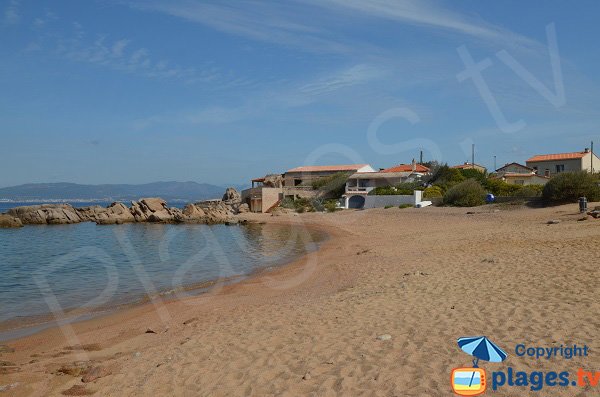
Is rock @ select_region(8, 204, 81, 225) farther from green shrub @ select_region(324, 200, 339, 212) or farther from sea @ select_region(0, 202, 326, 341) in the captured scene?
green shrub @ select_region(324, 200, 339, 212)

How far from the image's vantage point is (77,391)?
6492mm

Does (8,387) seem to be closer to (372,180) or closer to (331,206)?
(331,206)

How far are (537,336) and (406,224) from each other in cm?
2523

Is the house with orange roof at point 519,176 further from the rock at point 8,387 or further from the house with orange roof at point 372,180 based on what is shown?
the rock at point 8,387

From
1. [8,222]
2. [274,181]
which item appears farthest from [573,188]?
[8,222]

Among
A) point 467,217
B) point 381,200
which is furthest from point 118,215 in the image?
point 467,217

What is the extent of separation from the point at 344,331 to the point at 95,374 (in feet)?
12.5

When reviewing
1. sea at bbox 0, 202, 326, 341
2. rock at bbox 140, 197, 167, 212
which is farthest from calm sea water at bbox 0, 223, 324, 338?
rock at bbox 140, 197, 167, 212

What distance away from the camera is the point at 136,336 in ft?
31.5

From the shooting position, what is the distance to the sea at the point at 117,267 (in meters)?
13.2

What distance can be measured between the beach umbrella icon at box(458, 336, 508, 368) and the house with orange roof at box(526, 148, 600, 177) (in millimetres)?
56657

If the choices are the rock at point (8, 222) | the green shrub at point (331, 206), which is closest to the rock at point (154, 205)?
the rock at point (8, 222)

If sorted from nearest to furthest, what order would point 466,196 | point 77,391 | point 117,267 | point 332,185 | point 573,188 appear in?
point 77,391, point 117,267, point 573,188, point 466,196, point 332,185

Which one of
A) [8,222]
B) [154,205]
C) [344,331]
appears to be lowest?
[8,222]
